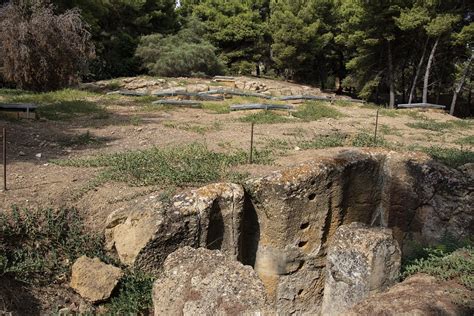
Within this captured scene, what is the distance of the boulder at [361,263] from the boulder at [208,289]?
Answer: 185cm

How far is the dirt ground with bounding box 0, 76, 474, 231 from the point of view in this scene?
5766 millimetres

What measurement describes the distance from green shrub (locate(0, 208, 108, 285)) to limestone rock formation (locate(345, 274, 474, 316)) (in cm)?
302

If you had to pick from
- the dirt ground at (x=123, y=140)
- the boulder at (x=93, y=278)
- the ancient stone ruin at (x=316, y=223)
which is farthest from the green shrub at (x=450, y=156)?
the boulder at (x=93, y=278)

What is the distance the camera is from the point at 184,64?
76.4 ft

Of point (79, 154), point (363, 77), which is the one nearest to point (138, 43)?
point (363, 77)

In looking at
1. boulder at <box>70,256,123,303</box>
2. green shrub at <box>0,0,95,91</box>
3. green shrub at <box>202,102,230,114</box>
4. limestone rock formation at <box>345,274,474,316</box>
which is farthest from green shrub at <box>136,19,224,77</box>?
limestone rock formation at <box>345,274,474,316</box>

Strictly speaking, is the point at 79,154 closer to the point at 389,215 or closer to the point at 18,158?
the point at 18,158

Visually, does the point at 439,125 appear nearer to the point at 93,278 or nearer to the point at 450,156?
the point at 450,156

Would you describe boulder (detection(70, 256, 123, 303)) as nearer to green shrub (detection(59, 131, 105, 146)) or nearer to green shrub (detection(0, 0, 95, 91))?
green shrub (detection(59, 131, 105, 146))

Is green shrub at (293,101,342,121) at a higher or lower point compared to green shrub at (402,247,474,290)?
higher

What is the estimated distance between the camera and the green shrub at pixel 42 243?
468 centimetres

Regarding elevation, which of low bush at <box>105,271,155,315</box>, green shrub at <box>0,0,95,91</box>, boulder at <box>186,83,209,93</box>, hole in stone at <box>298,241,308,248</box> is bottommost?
low bush at <box>105,271,155,315</box>

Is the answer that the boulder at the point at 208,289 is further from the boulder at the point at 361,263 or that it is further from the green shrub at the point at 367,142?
the green shrub at the point at 367,142

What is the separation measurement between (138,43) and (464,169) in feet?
71.9
